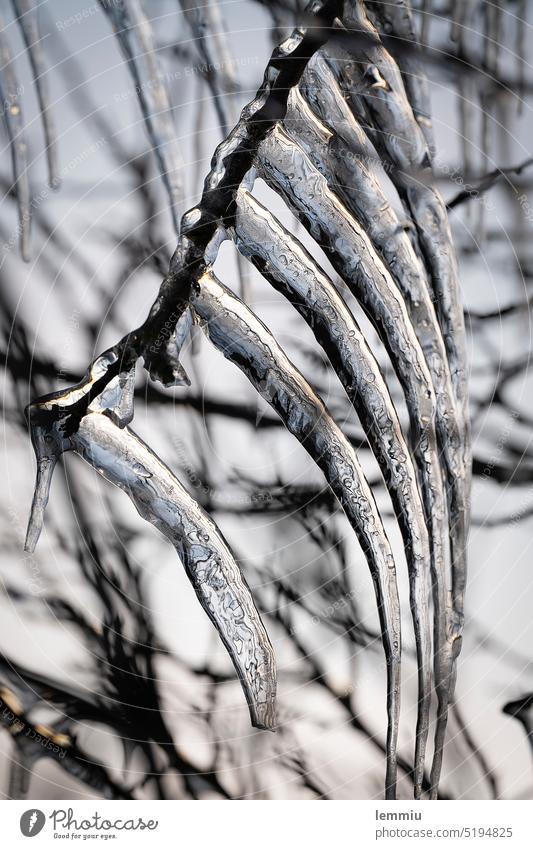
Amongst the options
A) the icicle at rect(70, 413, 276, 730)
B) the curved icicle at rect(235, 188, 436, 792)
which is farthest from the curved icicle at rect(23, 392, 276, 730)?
the curved icicle at rect(235, 188, 436, 792)

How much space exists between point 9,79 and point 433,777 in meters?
0.56

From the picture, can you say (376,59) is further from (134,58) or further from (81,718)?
(81,718)

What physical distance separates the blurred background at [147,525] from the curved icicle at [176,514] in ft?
0.18

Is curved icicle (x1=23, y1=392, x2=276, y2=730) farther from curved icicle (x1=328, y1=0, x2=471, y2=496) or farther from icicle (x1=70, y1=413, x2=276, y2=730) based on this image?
curved icicle (x1=328, y1=0, x2=471, y2=496)

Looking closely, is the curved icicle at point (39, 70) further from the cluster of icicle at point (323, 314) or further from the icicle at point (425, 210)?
the icicle at point (425, 210)

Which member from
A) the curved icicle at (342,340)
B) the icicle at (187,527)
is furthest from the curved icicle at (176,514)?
the curved icicle at (342,340)

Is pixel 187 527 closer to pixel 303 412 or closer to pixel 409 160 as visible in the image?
pixel 303 412

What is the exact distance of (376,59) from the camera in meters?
0.49

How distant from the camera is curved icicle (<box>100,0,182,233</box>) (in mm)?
496

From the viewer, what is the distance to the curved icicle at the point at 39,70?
503mm

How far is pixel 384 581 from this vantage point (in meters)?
0.46

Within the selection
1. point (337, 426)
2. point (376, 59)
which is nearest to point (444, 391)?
point (337, 426)
